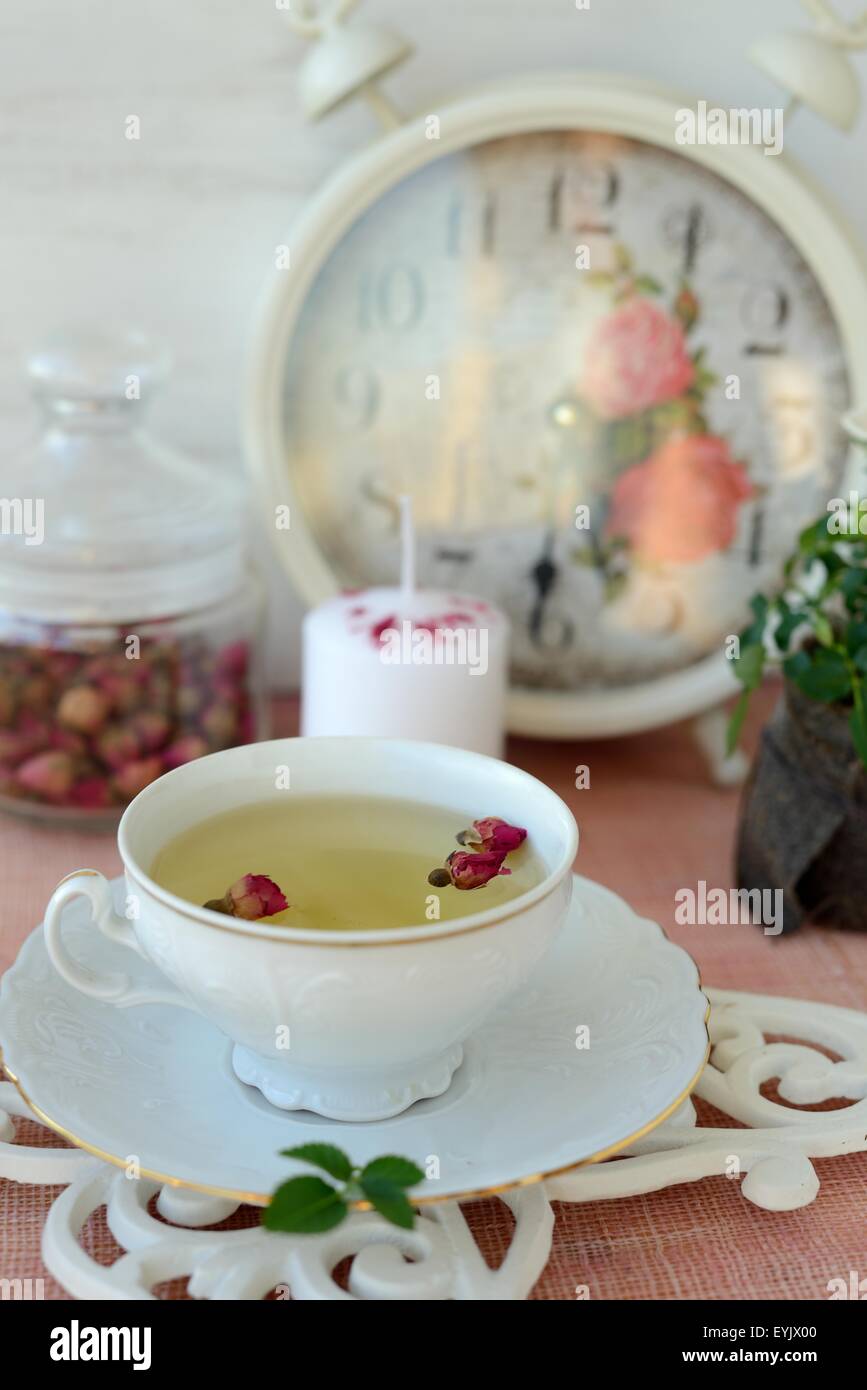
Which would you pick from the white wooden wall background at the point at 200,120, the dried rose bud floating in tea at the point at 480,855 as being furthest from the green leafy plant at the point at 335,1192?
the white wooden wall background at the point at 200,120

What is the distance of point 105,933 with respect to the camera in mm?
532

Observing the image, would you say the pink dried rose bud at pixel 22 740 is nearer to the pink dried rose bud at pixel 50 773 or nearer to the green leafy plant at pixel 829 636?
the pink dried rose bud at pixel 50 773

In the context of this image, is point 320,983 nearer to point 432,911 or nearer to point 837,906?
point 432,911

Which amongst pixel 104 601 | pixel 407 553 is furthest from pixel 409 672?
pixel 104 601

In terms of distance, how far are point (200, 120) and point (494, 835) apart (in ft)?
1.90

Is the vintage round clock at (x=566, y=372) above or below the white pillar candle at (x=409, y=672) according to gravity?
above

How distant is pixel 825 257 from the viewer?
0.85 meters

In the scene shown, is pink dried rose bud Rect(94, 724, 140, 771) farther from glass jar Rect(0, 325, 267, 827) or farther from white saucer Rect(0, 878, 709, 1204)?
white saucer Rect(0, 878, 709, 1204)

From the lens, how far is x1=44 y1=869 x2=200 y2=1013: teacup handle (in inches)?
20.8

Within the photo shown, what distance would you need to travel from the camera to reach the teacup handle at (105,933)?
0.53 metres

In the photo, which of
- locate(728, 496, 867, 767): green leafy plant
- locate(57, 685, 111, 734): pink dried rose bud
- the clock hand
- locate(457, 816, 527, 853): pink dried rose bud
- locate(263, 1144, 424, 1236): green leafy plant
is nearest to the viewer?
locate(263, 1144, 424, 1236): green leafy plant

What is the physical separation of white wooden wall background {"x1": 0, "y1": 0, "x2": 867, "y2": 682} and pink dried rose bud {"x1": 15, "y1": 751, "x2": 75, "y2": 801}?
28cm

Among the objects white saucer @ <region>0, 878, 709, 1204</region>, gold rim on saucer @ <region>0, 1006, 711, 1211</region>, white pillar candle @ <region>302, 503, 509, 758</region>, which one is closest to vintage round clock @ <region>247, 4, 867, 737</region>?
white pillar candle @ <region>302, 503, 509, 758</region>

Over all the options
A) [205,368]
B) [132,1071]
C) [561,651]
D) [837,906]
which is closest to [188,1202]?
[132,1071]
